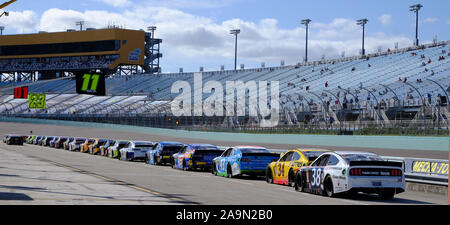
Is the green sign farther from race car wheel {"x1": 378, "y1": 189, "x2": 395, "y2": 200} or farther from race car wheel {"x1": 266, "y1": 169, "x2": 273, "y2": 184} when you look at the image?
race car wheel {"x1": 378, "y1": 189, "x2": 395, "y2": 200}

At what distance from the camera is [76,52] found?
365 feet

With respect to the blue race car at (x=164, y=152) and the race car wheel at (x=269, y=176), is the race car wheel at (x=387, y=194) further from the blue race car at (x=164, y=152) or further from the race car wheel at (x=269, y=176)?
the blue race car at (x=164, y=152)

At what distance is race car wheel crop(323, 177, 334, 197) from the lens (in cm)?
1551

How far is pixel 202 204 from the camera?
12.6m

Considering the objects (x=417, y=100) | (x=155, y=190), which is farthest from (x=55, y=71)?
(x=155, y=190)

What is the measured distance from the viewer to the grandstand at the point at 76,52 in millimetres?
108188

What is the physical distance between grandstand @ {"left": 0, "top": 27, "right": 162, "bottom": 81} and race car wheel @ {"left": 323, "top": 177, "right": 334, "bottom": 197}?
91.6m

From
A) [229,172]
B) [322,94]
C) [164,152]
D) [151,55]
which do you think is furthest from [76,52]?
[229,172]

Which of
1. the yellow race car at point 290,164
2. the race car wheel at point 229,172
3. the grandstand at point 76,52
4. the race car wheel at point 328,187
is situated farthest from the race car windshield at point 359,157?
the grandstand at point 76,52

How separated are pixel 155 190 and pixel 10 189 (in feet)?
11.4

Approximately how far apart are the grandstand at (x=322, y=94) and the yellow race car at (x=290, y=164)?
1167 centimetres

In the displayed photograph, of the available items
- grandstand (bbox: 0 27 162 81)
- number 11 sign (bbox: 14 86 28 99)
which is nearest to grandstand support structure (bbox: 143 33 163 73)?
grandstand (bbox: 0 27 162 81)
